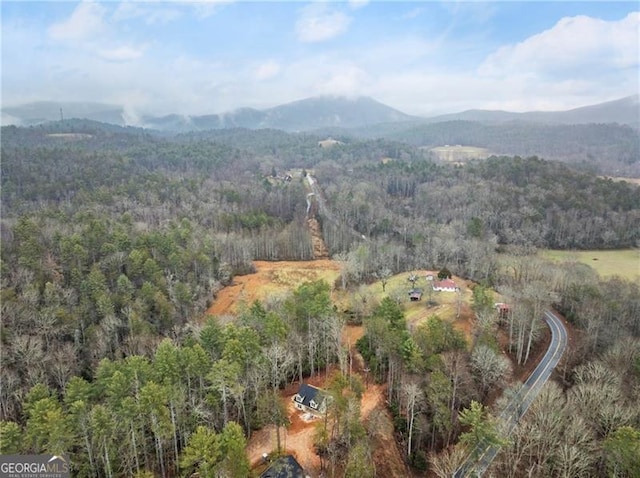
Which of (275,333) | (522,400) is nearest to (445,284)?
(522,400)

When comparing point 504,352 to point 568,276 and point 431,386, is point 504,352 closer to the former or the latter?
point 431,386

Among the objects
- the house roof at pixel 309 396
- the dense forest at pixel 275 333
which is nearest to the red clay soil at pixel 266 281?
the dense forest at pixel 275 333

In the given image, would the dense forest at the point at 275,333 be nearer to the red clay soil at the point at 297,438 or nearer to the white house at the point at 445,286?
the red clay soil at the point at 297,438

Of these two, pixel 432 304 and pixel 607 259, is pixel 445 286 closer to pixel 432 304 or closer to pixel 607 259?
pixel 432 304

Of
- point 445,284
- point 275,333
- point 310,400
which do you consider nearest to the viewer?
point 310,400

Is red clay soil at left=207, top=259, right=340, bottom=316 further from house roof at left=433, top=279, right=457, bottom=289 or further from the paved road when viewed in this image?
the paved road
